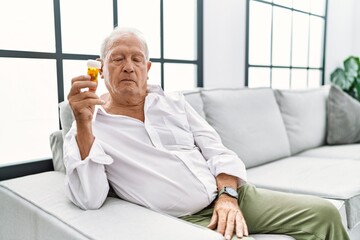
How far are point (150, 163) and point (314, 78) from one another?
3309 mm

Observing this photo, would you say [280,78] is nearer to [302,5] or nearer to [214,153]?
[302,5]

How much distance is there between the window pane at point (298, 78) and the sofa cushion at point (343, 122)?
958 millimetres

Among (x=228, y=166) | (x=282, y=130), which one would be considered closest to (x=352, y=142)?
(x=282, y=130)

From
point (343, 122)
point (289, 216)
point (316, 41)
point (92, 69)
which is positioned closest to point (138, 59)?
point (92, 69)

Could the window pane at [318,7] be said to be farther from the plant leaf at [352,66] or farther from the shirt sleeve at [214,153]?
the shirt sleeve at [214,153]

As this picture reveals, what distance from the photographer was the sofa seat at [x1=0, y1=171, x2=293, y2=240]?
1.01 metres

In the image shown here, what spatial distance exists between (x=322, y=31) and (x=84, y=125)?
364 cm

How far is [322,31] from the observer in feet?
13.6

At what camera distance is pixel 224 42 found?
9.20 feet

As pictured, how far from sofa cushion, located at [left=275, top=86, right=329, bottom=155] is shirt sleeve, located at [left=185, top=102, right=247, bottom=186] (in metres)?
1.19

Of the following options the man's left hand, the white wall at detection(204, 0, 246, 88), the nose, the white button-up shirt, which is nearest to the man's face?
the nose

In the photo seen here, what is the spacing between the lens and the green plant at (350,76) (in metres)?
4.13

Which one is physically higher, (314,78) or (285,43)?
(285,43)

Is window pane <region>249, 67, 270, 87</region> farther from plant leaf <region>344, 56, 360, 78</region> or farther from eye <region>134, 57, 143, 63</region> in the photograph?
eye <region>134, 57, 143, 63</region>
